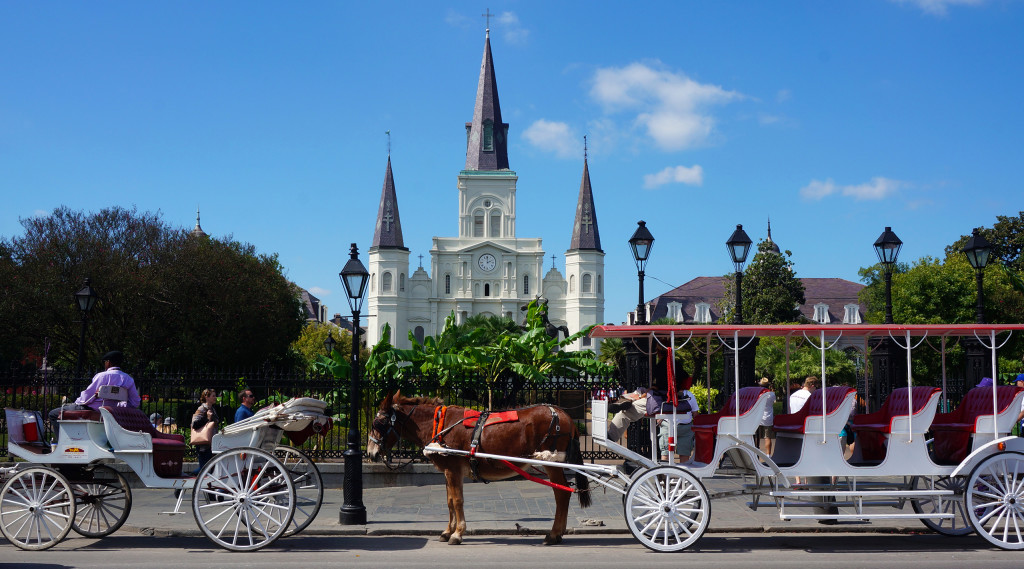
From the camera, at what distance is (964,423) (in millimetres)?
8453

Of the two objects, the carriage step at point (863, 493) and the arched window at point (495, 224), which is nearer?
the carriage step at point (863, 493)

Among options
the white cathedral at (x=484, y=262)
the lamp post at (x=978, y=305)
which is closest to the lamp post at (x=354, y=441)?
the lamp post at (x=978, y=305)

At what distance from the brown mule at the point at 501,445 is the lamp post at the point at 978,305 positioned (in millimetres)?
6950

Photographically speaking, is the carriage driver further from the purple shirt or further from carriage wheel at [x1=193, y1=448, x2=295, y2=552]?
carriage wheel at [x1=193, y1=448, x2=295, y2=552]

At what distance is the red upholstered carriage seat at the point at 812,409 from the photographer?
8.44 m

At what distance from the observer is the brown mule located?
8.52m

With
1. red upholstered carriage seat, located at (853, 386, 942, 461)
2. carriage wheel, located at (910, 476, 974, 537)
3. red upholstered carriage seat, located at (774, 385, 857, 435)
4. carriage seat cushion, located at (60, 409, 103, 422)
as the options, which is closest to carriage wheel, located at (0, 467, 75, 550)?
carriage seat cushion, located at (60, 409, 103, 422)

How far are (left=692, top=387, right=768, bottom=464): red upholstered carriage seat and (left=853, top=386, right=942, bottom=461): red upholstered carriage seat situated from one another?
1.21 metres

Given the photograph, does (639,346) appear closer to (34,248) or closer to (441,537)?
(441,537)

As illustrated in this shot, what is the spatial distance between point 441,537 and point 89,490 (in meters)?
3.80

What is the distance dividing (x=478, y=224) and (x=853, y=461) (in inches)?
3327

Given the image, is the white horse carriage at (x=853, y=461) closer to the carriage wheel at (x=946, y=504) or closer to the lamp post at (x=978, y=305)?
the carriage wheel at (x=946, y=504)

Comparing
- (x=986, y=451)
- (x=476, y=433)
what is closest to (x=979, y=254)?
(x=986, y=451)

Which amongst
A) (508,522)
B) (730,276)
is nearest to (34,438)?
(508,522)
